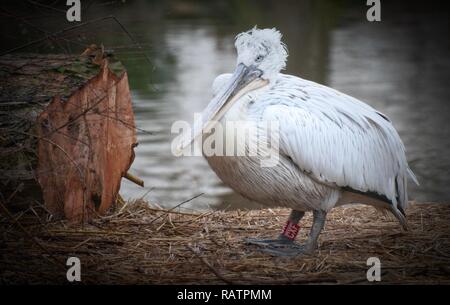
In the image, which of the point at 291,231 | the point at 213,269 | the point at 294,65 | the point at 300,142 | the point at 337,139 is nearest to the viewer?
the point at 213,269

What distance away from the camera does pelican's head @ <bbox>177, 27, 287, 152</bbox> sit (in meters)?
3.92

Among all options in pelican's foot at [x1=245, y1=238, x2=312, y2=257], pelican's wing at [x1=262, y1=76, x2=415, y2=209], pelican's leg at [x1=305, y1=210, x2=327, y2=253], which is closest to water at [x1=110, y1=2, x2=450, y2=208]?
pelican's foot at [x1=245, y1=238, x2=312, y2=257]

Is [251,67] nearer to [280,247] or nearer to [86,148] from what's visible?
[280,247]

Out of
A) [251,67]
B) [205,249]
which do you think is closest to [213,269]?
[205,249]

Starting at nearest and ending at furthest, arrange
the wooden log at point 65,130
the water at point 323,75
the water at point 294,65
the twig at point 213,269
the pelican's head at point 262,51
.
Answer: the twig at point 213,269 < the pelican's head at point 262,51 < the wooden log at point 65,130 < the water at point 294,65 < the water at point 323,75

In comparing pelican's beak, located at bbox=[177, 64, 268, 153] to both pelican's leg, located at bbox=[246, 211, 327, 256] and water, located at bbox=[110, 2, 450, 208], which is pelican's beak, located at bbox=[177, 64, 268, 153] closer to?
pelican's leg, located at bbox=[246, 211, 327, 256]

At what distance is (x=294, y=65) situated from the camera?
11.0 m

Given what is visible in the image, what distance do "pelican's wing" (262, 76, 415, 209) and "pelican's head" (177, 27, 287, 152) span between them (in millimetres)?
113

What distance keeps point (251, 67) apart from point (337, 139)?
0.62 metres

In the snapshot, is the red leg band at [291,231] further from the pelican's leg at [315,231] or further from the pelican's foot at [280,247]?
the pelican's leg at [315,231]

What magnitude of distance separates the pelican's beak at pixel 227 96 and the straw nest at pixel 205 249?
655mm

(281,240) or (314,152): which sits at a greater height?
(314,152)

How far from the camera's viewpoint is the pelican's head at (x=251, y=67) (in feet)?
12.9

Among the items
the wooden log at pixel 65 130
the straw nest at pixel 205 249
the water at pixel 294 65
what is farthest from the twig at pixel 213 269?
the water at pixel 294 65
